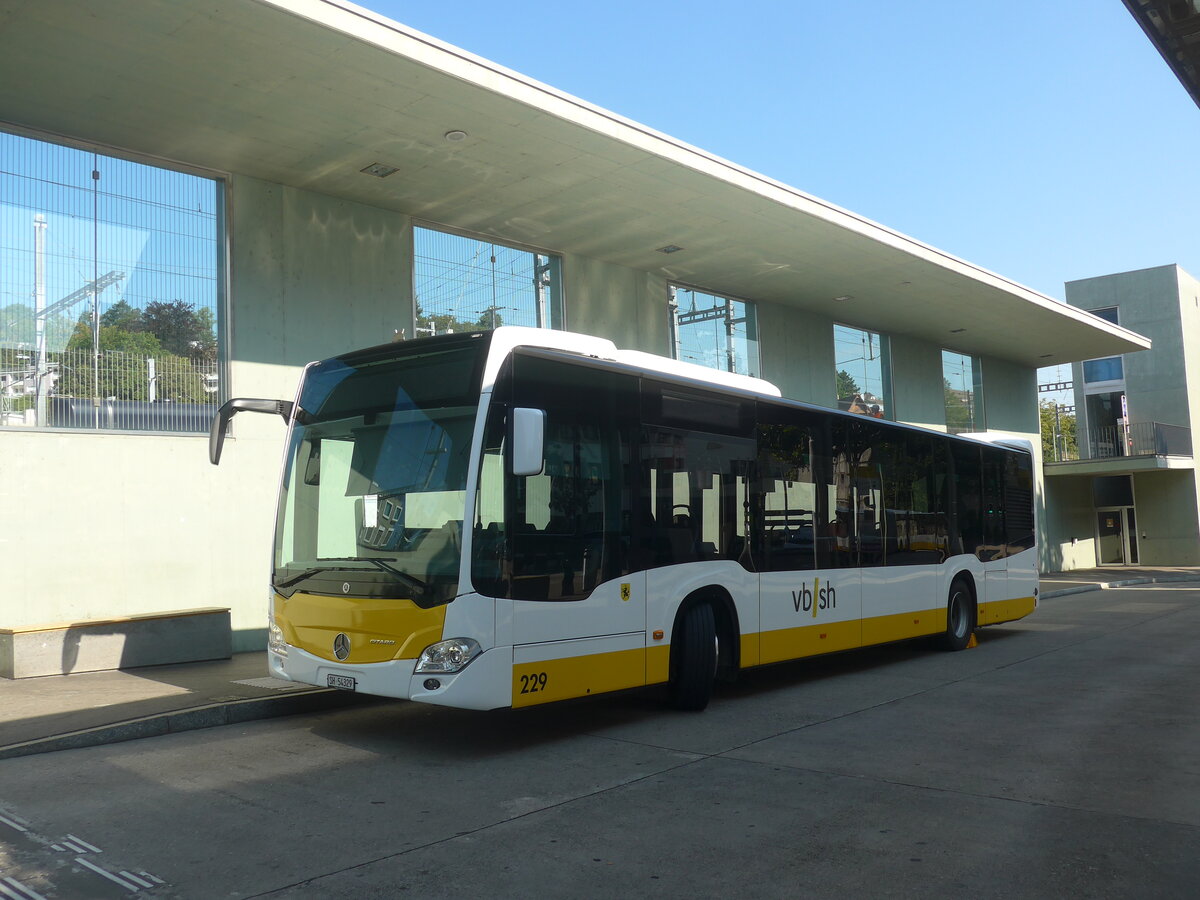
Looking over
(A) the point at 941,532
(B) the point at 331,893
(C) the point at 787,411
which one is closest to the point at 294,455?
(B) the point at 331,893

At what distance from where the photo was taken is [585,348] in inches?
339

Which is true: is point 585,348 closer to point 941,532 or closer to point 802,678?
point 802,678

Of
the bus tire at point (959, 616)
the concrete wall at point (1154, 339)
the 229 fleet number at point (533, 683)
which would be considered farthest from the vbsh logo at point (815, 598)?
the concrete wall at point (1154, 339)

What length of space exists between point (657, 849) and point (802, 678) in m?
6.99

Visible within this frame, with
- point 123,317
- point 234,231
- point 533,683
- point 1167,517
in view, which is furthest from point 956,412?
point 533,683

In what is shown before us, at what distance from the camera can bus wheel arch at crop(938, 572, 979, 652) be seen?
14.1 m

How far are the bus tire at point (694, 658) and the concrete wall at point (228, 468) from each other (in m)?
6.76

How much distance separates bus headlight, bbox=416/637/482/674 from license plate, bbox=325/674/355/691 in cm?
74

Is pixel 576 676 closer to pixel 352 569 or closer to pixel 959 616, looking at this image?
pixel 352 569

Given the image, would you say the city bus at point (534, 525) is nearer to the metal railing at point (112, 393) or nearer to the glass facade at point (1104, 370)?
the metal railing at point (112, 393)

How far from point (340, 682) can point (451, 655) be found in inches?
41.5

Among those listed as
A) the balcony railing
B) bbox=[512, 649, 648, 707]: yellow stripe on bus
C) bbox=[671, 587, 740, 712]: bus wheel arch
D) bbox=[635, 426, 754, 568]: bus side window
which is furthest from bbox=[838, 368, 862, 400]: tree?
bbox=[512, 649, 648, 707]: yellow stripe on bus

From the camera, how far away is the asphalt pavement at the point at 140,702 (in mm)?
7742

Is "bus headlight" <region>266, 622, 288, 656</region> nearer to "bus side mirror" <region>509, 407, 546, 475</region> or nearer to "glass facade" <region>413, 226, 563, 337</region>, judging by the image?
"bus side mirror" <region>509, 407, 546, 475</region>
